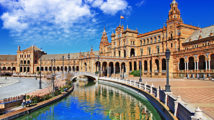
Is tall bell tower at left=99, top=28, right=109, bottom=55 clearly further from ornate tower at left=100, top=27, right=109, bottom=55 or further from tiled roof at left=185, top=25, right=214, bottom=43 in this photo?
tiled roof at left=185, top=25, right=214, bottom=43

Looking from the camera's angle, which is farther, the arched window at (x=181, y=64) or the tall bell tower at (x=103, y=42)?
the tall bell tower at (x=103, y=42)

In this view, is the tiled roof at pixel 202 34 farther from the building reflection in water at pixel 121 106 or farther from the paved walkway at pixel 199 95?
the building reflection in water at pixel 121 106

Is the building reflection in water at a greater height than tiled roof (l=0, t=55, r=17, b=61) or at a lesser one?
lesser

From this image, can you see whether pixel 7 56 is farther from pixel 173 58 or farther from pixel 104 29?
pixel 173 58

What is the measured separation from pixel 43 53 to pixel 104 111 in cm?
10169

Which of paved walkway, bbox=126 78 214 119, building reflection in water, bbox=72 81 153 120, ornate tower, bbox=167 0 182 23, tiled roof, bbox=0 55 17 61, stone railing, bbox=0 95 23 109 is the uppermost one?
ornate tower, bbox=167 0 182 23

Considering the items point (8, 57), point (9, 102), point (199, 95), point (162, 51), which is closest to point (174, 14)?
point (162, 51)

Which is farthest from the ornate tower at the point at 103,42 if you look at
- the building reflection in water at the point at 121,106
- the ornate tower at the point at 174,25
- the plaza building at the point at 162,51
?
the building reflection in water at the point at 121,106

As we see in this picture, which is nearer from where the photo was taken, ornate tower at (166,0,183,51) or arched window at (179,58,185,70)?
arched window at (179,58,185,70)

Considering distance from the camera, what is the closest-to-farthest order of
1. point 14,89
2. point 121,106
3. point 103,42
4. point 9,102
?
point 9,102, point 121,106, point 14,89, point 103,42

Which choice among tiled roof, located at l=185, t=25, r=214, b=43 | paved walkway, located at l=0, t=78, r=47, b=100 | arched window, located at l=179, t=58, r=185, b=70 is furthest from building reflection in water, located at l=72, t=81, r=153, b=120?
tiled roof, located at l=185, t=25, r=214, b=43

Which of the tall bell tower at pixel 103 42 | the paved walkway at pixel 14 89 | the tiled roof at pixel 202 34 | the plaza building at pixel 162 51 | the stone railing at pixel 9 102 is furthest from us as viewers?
the tall bell tower at pixel 103 42

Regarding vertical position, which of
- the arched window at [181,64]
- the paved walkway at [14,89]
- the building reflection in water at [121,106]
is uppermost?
the arched window at [181,64]

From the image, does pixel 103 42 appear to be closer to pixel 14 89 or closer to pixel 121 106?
pixel 14 89
